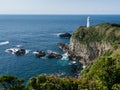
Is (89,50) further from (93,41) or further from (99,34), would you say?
(99,34)

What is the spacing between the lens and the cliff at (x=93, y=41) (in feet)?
398

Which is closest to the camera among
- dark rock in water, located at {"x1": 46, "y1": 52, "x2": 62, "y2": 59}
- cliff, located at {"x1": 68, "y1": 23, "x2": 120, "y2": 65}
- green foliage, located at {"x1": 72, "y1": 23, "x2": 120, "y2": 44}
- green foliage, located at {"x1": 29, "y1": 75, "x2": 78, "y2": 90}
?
green foliage, located at {"x1": 29, "y1": 75, "x2": 78, "y2": 90}

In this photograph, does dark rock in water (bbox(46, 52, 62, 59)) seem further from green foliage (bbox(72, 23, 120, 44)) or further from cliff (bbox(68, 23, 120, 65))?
green foliage (bbox(72, 23, 120, 44))

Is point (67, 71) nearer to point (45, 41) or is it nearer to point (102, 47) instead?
point (102, 47)

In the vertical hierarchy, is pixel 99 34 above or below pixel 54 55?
above

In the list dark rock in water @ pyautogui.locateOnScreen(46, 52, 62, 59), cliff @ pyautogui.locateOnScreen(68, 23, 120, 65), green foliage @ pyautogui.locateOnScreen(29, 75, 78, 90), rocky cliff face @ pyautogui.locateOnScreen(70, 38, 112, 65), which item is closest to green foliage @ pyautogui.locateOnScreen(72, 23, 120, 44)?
cliff @ pyautogui.locateOnScreen(68, 23, 120, 65)

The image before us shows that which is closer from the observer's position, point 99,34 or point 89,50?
point 89,50

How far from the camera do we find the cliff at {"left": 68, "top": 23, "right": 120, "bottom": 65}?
12138 cm

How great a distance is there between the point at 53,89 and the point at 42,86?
2.14 meters

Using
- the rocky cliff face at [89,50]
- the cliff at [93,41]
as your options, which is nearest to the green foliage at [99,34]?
the cliff at [93,41]

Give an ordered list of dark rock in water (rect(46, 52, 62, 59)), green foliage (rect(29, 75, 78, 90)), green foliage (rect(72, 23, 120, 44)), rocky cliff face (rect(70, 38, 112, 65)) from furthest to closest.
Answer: dark rock in water (rect(46, 52, 62, 59))
green foliage (rect(72, 23, 120, 44))
rocky cliff face (rect(70, 38, 112, 65))
green foliage (rect(29, 75, 78, 90))

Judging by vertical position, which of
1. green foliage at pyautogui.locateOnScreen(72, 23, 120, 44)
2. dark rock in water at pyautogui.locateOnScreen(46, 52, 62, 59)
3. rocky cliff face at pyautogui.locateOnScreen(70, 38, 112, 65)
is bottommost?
dark rock in water at pyautogui.locateOnScreen(46, 52, 62, 59)

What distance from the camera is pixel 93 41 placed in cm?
13025

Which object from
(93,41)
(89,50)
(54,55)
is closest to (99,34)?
(93,41)
